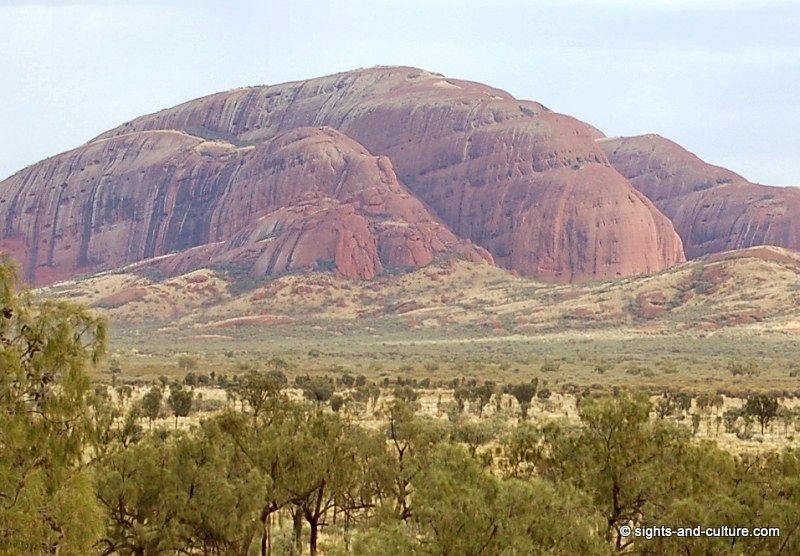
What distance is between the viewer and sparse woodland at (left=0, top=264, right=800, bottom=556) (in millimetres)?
11953

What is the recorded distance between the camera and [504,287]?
138 meters

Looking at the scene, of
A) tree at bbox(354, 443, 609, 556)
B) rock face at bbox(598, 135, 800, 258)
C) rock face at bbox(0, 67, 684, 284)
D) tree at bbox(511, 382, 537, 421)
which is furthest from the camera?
rock face at bbox(598, 135, 800, 258)

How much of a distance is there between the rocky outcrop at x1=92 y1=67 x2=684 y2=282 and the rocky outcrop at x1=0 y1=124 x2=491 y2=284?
7872mm

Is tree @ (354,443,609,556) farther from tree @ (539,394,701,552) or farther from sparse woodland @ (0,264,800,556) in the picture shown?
tree @ (539,394,701,552)

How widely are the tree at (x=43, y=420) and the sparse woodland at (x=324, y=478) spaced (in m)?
0.02

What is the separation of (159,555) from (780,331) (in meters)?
94.8

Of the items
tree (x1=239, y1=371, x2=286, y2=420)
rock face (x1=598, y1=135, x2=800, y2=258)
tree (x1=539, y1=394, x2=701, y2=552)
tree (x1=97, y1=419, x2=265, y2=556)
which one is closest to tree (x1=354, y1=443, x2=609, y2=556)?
tree (x1=539, y1=394, x2=701, y2=552)

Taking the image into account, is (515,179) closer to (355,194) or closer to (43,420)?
(355,194)

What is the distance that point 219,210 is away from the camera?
167000mm

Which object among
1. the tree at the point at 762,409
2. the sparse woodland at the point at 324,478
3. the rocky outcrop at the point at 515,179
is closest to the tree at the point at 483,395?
the tree at the point at 762,409

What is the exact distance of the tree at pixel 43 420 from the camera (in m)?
11.7

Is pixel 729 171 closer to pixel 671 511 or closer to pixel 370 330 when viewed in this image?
pixel 370 330

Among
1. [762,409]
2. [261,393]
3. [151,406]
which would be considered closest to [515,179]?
[762,409]

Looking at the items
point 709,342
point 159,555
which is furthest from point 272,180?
point 159,555
